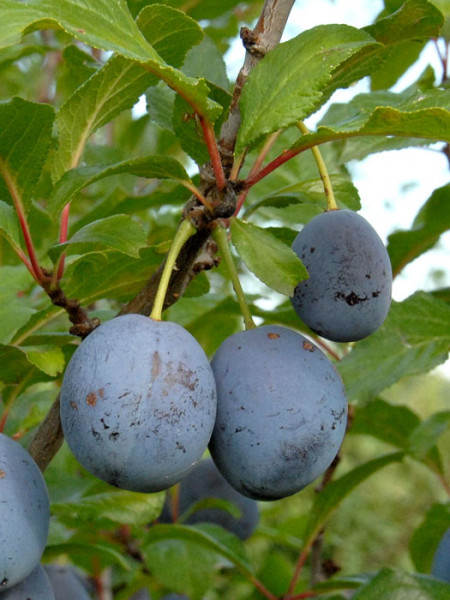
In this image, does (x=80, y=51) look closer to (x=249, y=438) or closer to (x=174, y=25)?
(x=174, y=25)

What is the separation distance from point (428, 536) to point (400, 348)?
443 mm

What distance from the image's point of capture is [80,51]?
1115mm

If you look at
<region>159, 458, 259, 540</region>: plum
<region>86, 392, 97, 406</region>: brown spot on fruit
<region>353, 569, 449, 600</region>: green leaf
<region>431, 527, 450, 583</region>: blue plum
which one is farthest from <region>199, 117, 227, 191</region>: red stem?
<region>159, 458, 259, 540</region>: plum

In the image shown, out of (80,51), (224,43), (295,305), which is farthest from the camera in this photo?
(224,43)

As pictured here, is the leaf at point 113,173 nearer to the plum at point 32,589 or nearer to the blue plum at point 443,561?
the plum at point 32,589

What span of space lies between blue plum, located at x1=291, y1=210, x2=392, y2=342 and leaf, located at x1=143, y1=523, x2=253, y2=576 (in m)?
0.46

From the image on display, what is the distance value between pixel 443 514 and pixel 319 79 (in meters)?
0.95

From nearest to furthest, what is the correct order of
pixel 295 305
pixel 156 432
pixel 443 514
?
pixel 156 432 < pixel 295 305 < pixel 443 514

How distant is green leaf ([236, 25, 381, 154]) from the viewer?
0.69 meters

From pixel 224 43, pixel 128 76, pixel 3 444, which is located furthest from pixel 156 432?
pixel 224 43

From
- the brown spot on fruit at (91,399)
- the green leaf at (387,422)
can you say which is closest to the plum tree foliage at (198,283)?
the brown spot on fruit at (91,399)

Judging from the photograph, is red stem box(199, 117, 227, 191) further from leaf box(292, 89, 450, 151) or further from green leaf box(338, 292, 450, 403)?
green leaf box(338, 292, 450, 403)

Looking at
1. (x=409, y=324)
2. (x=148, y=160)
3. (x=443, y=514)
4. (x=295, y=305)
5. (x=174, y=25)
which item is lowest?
(x=443, y=514)

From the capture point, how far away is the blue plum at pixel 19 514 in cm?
69
